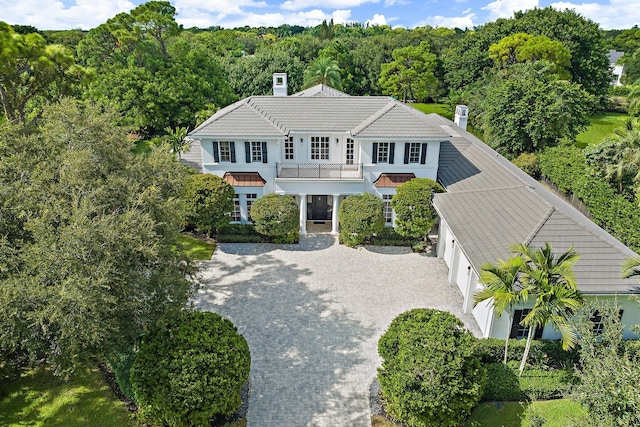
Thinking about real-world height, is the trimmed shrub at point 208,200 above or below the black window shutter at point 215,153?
below

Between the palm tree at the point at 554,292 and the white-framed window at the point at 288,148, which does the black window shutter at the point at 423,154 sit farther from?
the palm tree at the point at 554,292

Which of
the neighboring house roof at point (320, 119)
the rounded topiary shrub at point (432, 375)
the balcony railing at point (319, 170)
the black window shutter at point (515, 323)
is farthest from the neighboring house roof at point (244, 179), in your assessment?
the black window shutter at point (515, 323)

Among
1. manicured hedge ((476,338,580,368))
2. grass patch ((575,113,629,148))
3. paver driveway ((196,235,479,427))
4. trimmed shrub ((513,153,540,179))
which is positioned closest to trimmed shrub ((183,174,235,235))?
paver driveway ((196,235,479,427))

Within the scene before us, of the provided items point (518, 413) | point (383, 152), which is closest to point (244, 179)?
point (383, 152)

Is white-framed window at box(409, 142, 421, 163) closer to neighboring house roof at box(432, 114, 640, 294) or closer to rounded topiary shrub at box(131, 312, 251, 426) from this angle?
neighboring house roof at box(432, 114, 640, 294)

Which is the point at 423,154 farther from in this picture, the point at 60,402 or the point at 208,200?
the point at 60,402

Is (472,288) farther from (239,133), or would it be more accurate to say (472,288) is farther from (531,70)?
(531,70)

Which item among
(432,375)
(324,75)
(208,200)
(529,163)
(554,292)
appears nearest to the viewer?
(432,375)
